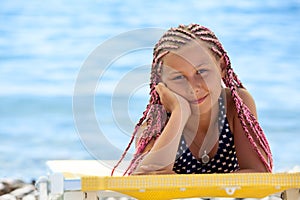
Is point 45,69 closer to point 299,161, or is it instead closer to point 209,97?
point 299,161

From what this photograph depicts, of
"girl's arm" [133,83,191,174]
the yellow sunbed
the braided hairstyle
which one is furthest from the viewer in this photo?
the braided hairstyle

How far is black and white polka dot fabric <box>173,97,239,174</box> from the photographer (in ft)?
7.89

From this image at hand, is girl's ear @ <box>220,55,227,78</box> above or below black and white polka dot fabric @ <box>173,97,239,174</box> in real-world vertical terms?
above

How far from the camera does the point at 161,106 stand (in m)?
2.41

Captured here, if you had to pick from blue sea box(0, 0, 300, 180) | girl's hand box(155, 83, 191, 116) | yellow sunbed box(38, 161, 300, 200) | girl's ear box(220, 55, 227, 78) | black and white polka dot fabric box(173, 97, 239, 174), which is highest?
blue sea box(0, 0, 300, 180)

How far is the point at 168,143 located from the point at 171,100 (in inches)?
6.4

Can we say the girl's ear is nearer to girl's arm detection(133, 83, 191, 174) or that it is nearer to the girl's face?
the girl's face

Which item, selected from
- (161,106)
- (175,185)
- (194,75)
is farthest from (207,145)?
(175,185)

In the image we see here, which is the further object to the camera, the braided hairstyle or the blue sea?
the blue sea

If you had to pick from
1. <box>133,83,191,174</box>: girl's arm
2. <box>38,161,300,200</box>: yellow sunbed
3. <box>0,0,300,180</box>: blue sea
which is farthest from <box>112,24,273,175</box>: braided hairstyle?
<box>0,0,300,180</box>: blue sea

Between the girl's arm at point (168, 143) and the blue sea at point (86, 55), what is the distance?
13.8 ft

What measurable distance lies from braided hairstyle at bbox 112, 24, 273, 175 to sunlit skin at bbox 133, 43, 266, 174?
3cm

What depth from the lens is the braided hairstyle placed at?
2.32 m

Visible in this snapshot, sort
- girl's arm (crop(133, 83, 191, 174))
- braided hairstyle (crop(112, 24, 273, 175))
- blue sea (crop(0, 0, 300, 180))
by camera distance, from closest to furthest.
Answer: girl's arm (crop(133, 83, 191, 174))
braided hairstyle (crop(112, 24, 273, 175))
blue sea (crop(0, 0, 300, 180))
